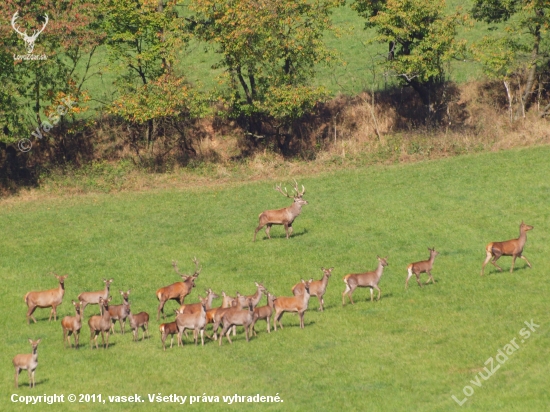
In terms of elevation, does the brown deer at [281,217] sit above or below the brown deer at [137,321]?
below

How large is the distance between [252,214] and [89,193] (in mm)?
10948

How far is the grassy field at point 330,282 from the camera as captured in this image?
2231cm

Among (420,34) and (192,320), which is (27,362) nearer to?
(192,320)

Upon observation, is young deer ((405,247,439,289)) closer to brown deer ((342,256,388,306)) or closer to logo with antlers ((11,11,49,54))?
brown deer ((342,256,388,306))

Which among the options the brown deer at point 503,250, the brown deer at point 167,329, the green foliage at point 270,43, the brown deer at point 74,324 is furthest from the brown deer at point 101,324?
the green foliage at point 270,43

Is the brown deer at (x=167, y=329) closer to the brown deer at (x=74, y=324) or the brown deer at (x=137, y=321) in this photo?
the brown deer at (x=137, y=321)

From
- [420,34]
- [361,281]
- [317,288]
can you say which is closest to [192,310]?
[317,288]

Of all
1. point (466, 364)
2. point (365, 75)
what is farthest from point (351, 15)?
point (466, 364)

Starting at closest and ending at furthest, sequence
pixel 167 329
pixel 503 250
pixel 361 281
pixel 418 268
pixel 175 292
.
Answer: pixel 167 329 < pixel 175 292 < pixel 361 281 < pixel 418 268 < pixel 503 250

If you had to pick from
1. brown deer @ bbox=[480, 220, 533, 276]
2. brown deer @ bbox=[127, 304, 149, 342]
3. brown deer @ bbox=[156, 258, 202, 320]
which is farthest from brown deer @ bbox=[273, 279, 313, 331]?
brown deer @ bbox=[480, 220, 533, 276]

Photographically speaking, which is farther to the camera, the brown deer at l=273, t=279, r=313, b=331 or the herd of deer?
the brown deer at l=273, t=279, r=313, b=331

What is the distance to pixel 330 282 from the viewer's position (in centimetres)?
3088

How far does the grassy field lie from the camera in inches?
878

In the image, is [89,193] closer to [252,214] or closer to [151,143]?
[151,143]
